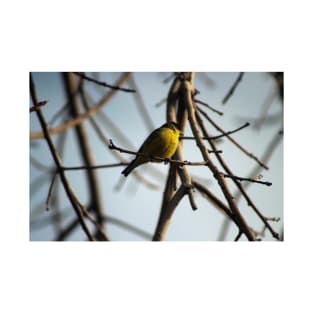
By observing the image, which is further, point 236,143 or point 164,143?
point 236,143

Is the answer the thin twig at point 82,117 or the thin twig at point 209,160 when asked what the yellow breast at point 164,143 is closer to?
the thin twig at point 209,160

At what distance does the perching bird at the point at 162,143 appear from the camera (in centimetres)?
249

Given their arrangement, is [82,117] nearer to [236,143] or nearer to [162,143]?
[162,143]

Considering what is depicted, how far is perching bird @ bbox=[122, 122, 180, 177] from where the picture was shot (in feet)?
8.17

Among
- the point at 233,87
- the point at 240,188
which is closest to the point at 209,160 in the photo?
the point at 240,188

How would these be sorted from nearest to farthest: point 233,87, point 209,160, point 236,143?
point 209,160
point 236,143
point 233,87

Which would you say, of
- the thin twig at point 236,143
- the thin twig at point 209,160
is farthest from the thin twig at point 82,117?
the thin twig at point 236,143

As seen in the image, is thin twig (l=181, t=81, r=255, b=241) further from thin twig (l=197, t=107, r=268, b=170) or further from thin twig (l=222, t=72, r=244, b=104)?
thin twig (l=222, t=72, r=244, b=104)

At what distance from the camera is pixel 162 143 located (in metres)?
2.50

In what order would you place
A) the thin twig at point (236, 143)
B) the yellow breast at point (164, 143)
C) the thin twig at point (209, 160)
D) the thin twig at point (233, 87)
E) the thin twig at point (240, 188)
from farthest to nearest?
the thin twig at point (233, 87) < the thin twig at point (236, 143) < the yellow breast at point (164, 143) < the thin twig at point (240, 188) < the thin twig at point (209, 160)

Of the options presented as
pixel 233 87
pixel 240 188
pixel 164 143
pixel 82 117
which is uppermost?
pixel 233 87

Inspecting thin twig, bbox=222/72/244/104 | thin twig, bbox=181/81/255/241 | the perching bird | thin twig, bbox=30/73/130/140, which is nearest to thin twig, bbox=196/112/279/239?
thin twig, bbox=181/81/255/241
